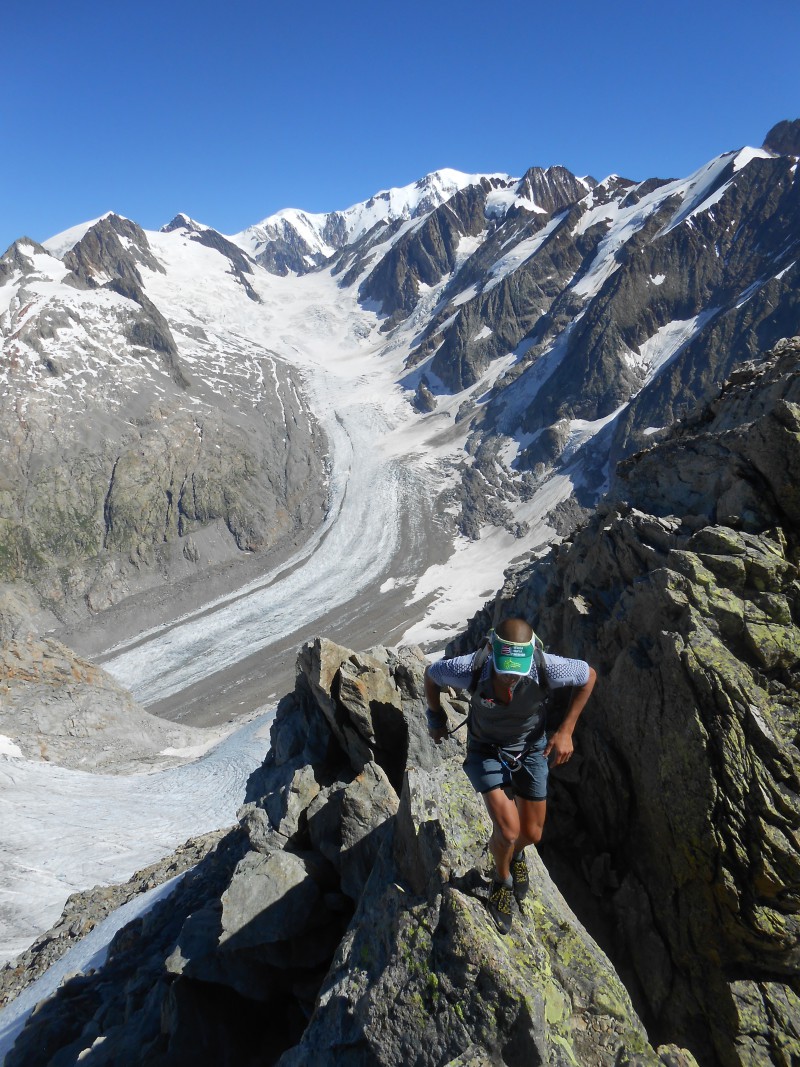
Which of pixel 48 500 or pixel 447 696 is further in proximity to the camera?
pixel 48 500

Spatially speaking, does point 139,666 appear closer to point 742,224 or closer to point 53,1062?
point 53,1062

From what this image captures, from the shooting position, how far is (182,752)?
38.0m

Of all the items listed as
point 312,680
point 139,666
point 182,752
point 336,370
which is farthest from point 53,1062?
point 336,370

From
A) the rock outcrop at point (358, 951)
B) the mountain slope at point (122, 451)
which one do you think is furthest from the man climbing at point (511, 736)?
the mountain slope at point (122, 451)

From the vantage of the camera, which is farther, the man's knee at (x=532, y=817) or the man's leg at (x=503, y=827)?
the man's knee at (x=532, y=817)

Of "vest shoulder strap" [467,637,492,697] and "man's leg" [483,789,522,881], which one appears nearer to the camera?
"man's leg" [483,789,522,881]

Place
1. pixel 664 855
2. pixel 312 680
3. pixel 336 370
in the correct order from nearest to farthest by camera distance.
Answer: pixel 664 855 < pixel 312 680 < pixel 336 370

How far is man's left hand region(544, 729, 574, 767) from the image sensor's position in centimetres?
565

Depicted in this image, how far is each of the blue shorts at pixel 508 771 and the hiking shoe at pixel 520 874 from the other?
703mm

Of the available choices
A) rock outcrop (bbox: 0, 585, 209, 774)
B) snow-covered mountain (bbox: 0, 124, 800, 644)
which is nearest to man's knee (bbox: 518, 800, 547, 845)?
rock outcrop (bbox: 0, 585, 209, 774)

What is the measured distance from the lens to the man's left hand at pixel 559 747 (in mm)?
5648

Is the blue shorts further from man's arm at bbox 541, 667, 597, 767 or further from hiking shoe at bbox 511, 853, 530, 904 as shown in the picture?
hiking shoe at bbox 511, 853, 530, 904

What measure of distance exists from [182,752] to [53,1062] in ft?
97.3

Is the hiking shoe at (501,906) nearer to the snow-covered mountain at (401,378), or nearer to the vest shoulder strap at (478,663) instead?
the vest shoulder strap at (478,663)
